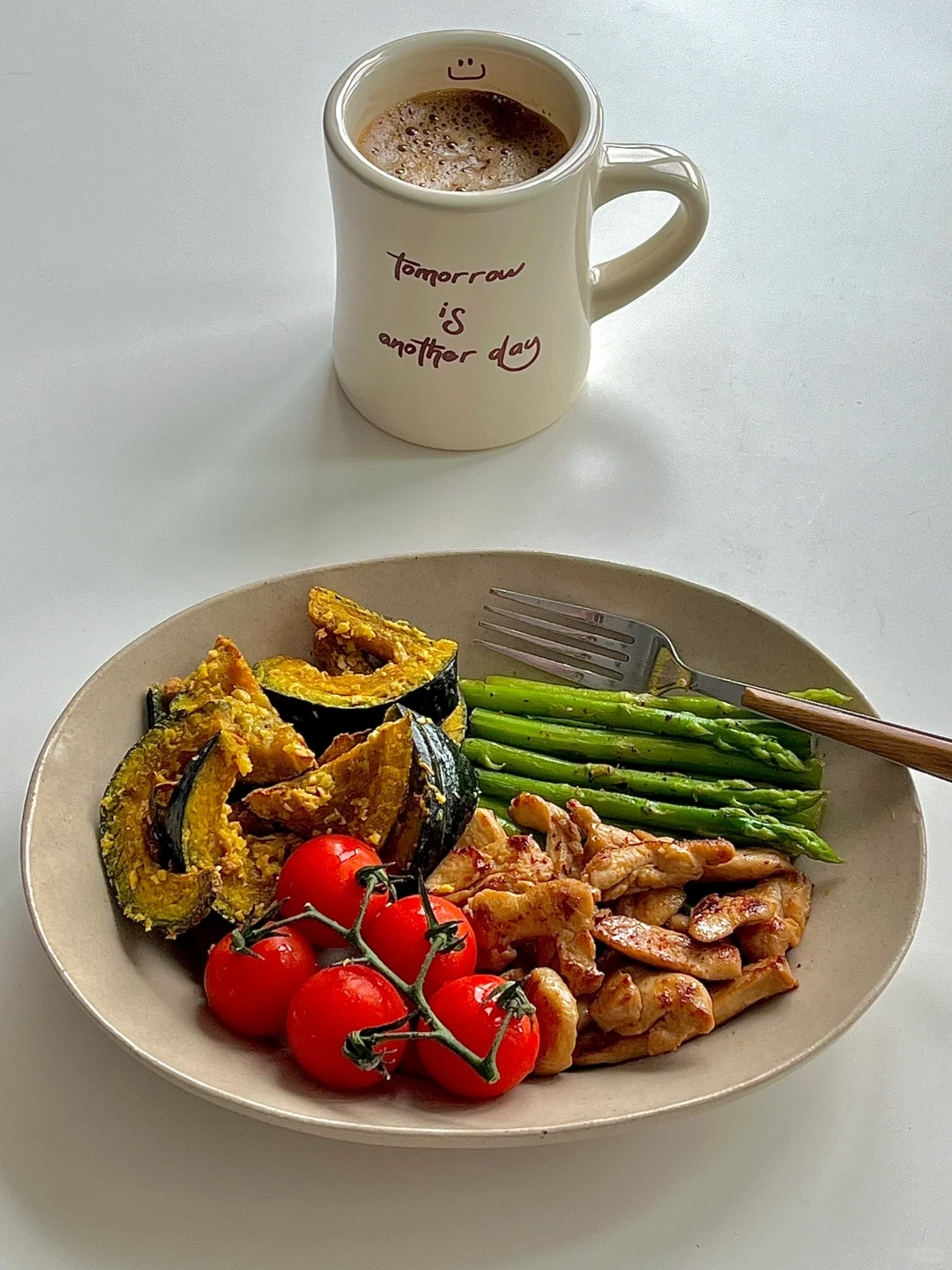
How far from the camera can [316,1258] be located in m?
1.43

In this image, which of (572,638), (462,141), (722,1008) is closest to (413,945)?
(722,1008)

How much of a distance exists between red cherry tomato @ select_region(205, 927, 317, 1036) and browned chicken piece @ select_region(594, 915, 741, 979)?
335mm

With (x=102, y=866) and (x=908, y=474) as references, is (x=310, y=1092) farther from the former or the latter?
(x=908, y=474)

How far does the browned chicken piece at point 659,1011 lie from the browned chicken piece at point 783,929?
0.09 meters

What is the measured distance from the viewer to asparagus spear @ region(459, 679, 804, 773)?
1775 mm

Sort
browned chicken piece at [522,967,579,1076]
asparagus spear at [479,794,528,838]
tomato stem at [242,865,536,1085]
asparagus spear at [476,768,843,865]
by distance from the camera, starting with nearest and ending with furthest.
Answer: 1. tomato stem at [242,865,536,1085]
2. browned chicken piece at [522,967,579,1076]
3. asparagus spear at [476,768,843,865]
4. asparagus spear at [479,794,528,838]

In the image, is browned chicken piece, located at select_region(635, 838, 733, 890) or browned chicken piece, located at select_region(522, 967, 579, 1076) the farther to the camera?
browned chicken piece, located at select_region(635, 838, 733, 890)

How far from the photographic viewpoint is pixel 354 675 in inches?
70.6

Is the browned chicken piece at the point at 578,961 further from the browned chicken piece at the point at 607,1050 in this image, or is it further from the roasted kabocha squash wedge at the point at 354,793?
the roasted kabocha squash wedge at the point at 354,793

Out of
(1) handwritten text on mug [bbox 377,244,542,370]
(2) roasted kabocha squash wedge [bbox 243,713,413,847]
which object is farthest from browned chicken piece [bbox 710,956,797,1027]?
(1) handwritten text on mug [bbox 377,244,542,370]

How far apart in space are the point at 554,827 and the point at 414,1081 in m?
0.38

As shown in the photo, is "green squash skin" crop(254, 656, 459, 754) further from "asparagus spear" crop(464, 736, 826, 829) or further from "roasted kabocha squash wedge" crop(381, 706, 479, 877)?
"asparagus spear" crop(464, 736, 826, 829)

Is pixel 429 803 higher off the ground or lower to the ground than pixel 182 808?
higher

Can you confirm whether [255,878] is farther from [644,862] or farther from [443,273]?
[443,273]
